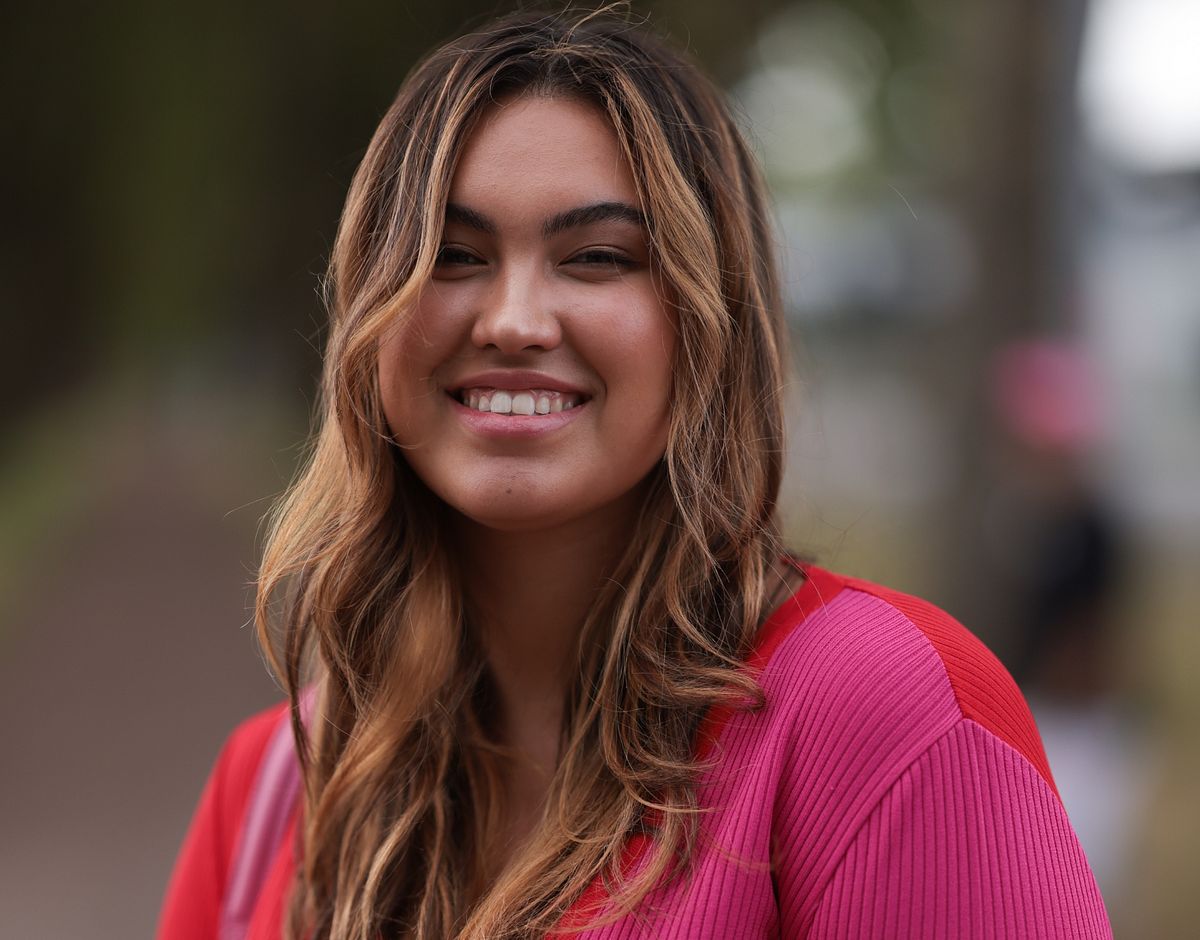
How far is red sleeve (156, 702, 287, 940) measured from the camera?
7.61 ft

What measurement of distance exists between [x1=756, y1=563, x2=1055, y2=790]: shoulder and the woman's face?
15.2 inches

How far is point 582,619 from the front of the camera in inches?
85.0

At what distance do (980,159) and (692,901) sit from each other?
5287mm

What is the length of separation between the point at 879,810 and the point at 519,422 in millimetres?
729

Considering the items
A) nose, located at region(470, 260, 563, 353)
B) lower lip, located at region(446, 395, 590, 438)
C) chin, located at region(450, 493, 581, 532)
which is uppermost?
nose, located at region(470, 260, 563, 353)

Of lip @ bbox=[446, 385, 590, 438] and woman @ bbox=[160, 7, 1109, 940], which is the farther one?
lip @ bbox=[446, 385, 590, 438]

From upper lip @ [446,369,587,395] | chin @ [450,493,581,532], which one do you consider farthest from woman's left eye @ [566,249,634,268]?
chin @ [450,493,581,532]

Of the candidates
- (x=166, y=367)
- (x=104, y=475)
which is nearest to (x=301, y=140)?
(x=166, y=367)

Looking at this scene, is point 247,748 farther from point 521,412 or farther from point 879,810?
point 879,810

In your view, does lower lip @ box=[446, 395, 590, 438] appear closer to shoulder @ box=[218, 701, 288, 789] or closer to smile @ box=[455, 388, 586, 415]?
Answer: smile @ box=[455, 388, 586, 415]

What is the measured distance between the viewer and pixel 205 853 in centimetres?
235

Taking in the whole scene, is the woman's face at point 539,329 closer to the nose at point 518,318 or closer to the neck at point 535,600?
the nose at point 518,318

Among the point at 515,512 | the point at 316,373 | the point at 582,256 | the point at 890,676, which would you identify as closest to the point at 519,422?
the point at 515,512

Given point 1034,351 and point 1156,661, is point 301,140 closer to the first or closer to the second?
point 1034,351
